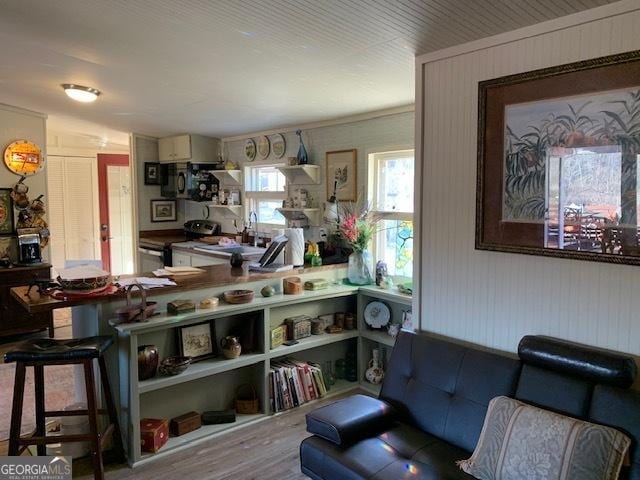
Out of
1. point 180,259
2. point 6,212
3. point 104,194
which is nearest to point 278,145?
point 180,259

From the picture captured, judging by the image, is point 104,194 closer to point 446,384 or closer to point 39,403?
point 39,403

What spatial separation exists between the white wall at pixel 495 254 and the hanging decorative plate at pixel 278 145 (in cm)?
239

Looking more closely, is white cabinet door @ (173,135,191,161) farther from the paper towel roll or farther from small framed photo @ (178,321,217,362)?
small framed photo @ (178,321,217,362)

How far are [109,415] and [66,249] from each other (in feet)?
16.4

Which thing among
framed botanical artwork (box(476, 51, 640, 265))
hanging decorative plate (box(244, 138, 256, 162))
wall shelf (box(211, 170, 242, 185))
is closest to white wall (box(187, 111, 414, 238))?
hanging decorative plate (box(244, 138, 256, 162))

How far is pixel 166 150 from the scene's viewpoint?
6133 mm

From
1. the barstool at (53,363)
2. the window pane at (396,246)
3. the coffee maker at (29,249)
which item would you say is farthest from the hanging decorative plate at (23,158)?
the window pane at (396,246)

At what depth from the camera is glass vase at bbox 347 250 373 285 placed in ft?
12.5

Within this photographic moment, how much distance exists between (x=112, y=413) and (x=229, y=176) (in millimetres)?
3511

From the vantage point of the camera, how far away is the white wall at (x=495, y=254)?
1.99 meters

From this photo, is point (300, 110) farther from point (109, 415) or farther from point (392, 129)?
point (109, 415)

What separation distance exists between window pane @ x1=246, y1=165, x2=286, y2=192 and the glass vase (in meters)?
1.55

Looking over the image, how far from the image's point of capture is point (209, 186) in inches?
233

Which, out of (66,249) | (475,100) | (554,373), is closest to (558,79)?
(475,100)
